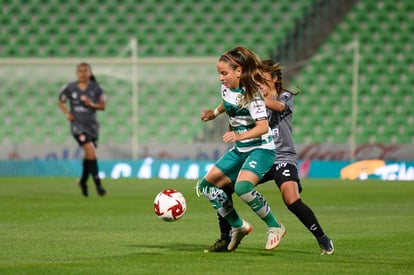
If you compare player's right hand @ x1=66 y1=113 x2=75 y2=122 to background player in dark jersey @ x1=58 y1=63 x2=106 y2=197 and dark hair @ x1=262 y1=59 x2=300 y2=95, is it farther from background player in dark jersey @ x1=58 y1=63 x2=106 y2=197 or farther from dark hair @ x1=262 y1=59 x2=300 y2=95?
dark hair @ x1=262 y1=59 x2=300 y2=95

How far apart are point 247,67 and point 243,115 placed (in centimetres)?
44

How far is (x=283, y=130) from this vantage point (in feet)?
33.3

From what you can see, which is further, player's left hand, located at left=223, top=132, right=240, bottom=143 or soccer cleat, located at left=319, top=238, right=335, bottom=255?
soccer cleat, located at left=319, top=238, right=335, bottom=255

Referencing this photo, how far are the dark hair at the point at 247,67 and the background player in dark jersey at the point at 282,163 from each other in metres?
0.28

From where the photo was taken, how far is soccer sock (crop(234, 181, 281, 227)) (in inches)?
367

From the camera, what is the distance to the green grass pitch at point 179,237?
8477 mm


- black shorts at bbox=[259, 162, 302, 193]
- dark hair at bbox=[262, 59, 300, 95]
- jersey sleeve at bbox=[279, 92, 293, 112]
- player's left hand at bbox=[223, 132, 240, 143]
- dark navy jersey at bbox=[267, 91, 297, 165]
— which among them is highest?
dark hair at bbox=[262, 59, 300, 95]

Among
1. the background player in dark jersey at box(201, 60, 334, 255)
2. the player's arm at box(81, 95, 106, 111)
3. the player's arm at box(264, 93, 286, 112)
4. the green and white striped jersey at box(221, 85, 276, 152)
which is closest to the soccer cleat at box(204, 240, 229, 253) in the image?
the background player in dark jersey at box(201, 60, 334, 255)

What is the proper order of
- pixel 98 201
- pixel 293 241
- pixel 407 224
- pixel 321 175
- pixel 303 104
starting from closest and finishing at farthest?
pixel 293 241 → pixel 407 224 → pixel 98 201 → pixel 321 175 → pixel 303 104

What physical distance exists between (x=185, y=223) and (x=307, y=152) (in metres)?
12.4

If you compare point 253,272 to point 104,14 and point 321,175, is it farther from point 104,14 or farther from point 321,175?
point 104,14

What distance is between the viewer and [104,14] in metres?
28.2

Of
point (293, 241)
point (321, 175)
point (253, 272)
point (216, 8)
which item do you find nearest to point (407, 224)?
point (293, 241)

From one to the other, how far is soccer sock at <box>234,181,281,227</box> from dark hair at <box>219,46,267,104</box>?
745 mm
